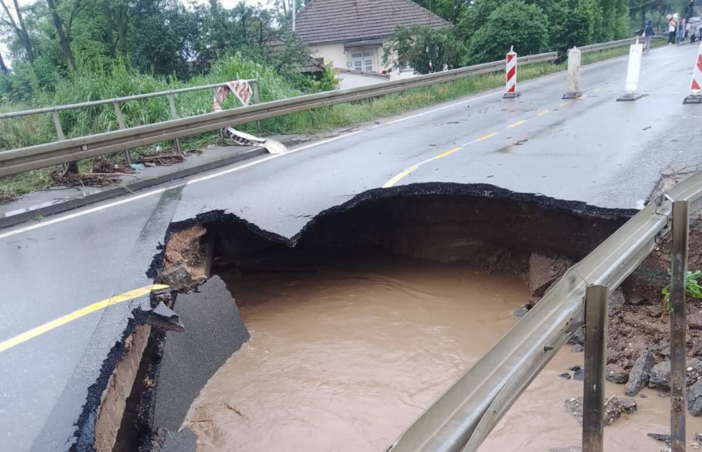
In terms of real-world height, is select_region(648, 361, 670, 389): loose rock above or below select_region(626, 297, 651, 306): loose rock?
below

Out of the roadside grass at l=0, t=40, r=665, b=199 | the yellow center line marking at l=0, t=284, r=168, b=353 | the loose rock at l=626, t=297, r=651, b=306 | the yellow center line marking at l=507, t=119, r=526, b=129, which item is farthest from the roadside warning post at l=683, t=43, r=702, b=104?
the yellow center line marking at l=0, t=284, r=168, b=353

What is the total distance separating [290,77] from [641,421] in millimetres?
16316

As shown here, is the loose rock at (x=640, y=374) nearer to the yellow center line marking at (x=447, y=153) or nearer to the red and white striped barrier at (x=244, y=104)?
the yellow center line marking at (x=447, y=153)

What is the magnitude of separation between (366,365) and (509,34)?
23.9 m

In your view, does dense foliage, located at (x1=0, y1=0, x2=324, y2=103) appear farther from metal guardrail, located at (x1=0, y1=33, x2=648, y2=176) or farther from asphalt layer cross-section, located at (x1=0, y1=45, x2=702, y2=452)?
asphalt layer cross-section, located at (x1=0, y1=45, x2=702, y2=452)

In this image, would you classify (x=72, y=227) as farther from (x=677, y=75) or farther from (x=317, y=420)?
(x=677, y=75)

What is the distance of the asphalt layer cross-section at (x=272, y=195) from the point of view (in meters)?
3.69

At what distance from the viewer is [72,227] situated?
678cm

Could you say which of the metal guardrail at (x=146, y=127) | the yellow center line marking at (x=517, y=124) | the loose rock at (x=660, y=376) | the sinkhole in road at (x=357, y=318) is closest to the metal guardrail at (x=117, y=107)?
the metal guardrail at (x=146, y=127)

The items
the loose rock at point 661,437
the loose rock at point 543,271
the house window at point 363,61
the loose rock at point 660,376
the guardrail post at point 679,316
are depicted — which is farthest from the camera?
the house window at point 363,61

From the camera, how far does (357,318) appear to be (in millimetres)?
6203

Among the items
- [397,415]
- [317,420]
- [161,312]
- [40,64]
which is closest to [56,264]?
[161,312]

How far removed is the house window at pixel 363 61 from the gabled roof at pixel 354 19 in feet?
3.58

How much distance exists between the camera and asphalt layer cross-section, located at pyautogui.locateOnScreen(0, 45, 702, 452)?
3.69 metres
